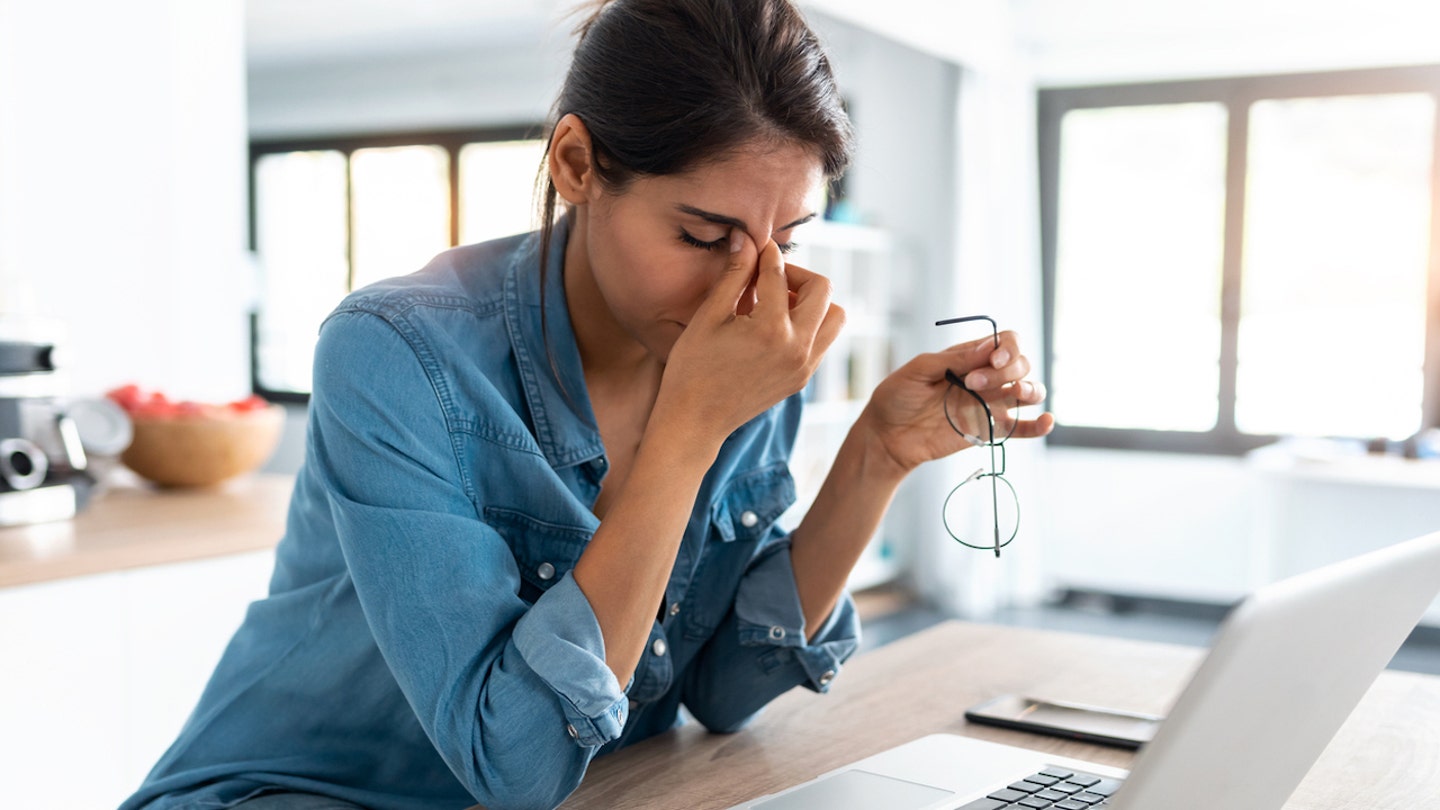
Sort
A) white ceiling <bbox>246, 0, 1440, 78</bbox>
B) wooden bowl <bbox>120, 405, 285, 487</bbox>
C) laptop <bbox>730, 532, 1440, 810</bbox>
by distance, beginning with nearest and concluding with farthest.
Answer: laptop <bbox>730, 532, 1440, 810</bbox>
wooden bowl <bbox>120, 405, 285, 487</bbox>
white ceiling <bbox>246, 0, 1440, 78</bbox>

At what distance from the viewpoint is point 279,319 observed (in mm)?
7090

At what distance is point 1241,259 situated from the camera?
5.02 meters

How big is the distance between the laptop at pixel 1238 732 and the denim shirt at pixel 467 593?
0.58ft

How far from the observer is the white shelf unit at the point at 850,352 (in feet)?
16.3

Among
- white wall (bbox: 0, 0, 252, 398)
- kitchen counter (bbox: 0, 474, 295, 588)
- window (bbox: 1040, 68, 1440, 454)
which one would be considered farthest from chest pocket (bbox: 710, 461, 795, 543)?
window (bbox: 1040, 68, 1440, 454)

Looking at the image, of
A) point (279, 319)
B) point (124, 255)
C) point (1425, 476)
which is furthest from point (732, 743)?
point (279, 319)

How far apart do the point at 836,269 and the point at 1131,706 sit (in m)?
3.97

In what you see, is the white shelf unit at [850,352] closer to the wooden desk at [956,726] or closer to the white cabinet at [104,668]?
the white cabinet at [104,668]

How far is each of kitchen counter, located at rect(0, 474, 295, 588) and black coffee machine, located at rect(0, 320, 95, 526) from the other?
34 millimetres

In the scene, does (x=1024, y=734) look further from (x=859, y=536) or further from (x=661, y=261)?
(x=661, y=261)

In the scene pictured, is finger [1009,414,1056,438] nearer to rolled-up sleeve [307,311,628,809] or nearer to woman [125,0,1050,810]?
woman [125,0,1050,810]

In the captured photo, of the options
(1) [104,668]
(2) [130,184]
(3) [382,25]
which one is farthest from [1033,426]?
(3) [382,25]

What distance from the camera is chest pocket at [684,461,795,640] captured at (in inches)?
47.8

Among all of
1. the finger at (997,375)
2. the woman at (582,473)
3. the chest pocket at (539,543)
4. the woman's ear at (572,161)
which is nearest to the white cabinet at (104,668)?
the woman at (582,473)
